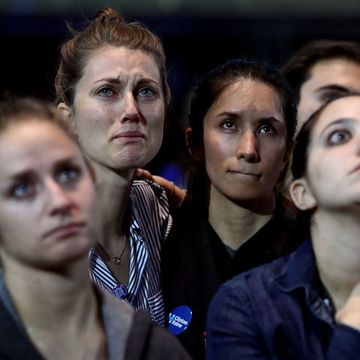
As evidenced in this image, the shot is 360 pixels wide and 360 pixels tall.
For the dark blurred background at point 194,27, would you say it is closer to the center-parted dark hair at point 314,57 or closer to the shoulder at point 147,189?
the center-parted dark hair at point 314,57

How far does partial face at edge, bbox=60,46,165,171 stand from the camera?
207cm

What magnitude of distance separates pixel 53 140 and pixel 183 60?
3122 mm

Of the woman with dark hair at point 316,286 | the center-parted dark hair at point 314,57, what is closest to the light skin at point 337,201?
the woman with dark hair at point 316,286

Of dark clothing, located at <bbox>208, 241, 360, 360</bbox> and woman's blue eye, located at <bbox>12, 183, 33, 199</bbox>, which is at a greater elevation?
woman's blue eye, located at <bbox>12, 183, 33, 199</bbox>

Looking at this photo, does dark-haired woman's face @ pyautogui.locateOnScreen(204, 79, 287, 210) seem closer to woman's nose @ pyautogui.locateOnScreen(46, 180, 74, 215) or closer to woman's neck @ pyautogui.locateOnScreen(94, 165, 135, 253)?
woman's neck @ pyautogui.locateOnScreen(94, 165, 135, 253)

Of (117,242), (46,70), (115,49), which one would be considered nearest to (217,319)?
(117,242)

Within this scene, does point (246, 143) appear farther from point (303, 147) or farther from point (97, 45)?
point (97, 45)

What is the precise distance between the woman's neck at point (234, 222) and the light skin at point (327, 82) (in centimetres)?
68

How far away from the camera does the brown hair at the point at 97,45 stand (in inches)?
86.3

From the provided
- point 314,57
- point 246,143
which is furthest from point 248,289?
point 314,57

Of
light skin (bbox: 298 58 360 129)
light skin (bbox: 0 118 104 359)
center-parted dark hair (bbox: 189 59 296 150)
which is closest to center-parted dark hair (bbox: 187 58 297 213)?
center-parted dark hair (bbox: 189 59 296 150)

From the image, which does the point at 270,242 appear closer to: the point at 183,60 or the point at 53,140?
the point at 53,140

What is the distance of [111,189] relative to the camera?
212 cm

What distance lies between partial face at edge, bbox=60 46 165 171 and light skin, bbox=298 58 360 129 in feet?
2.46
